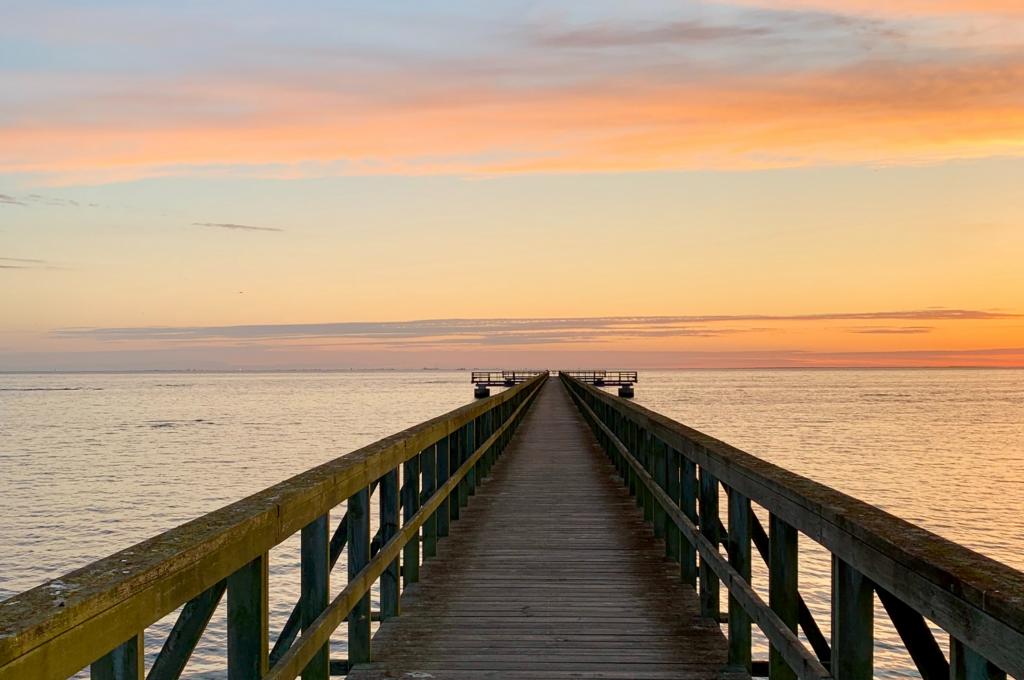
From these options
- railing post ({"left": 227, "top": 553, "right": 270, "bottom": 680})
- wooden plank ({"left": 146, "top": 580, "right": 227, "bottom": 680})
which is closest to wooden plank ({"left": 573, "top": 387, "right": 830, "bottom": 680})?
railing post ({"left": 227, "top": 553, "right": 270, "bottom": 680})

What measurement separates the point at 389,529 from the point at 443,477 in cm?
234

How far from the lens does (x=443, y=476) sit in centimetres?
748

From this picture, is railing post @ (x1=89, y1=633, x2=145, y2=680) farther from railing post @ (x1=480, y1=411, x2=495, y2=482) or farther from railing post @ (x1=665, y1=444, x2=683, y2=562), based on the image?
railing post @ (x1=480, y1=411, x2=495, y2=482)

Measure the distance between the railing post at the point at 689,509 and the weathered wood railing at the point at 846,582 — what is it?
165 millimetres

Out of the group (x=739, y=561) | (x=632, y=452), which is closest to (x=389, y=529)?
(x=739, y=561)

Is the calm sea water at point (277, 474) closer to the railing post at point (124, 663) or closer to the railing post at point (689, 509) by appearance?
the railing post at point (689, 509)

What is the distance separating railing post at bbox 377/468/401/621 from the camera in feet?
16.8

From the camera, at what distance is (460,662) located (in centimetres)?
462

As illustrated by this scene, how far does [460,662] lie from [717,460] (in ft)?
5.74

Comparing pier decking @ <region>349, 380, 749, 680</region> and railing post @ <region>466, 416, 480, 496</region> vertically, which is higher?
railing post @ <region>466, 416, 480, 496</region>

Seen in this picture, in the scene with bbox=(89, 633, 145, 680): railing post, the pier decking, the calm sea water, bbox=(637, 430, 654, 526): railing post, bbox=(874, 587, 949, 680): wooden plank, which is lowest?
the calm sea water

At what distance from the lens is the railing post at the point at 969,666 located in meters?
1.95

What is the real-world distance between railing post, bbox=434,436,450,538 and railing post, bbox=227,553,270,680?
13.9 feet

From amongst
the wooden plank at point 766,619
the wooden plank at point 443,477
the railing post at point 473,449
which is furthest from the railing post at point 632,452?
the wooden plank at point 766,619
